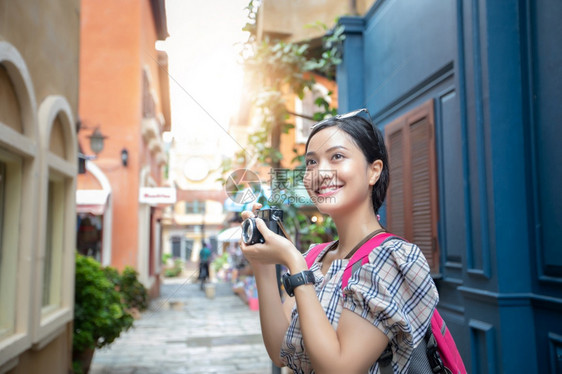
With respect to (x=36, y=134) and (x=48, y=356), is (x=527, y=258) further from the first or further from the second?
(x=48, y=356)

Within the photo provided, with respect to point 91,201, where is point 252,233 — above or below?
below

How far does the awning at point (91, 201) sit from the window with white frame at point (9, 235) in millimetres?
6197

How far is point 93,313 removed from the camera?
5.59 m

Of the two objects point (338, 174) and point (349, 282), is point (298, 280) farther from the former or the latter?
point (338, 174)

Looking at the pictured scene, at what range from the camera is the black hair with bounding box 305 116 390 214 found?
1.50 metres

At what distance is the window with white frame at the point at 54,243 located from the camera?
4973 mm

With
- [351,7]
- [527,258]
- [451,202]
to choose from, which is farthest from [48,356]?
[351,7]

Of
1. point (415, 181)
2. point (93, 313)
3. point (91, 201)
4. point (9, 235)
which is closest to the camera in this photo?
point (9, 235)

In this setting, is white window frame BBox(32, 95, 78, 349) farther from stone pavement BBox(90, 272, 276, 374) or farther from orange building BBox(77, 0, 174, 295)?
orange building BBox(77, 0, 174, 295)

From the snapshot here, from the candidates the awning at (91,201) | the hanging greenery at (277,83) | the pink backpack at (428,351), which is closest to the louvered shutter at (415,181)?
the hanging greenery at (277,83)

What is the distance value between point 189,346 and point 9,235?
446 cm

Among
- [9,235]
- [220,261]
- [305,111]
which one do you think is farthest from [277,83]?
[220,261]

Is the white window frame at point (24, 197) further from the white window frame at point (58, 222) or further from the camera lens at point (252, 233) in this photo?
the camera lens at point (252, 233)

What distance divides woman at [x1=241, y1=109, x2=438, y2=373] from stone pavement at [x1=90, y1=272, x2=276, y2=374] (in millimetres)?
2747
